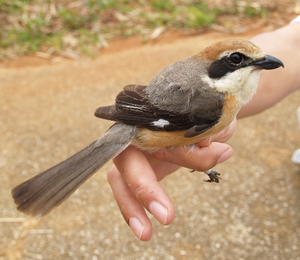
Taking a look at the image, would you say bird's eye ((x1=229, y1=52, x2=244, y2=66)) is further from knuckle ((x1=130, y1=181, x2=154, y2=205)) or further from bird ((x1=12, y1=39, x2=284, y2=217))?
knuckle ((x1=130, y1=181, x2=154, y2=205))

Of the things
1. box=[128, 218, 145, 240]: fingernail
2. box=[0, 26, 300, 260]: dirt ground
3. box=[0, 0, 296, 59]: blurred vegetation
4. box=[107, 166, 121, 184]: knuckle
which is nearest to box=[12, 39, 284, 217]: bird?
box=[107, 166, 121, 184]: knuckle

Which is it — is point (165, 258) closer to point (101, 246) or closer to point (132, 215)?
point (101, 246)

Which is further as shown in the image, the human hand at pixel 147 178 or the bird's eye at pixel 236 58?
the bird's eye at pixel 236 58

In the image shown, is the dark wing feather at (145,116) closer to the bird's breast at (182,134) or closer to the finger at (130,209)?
the bird's breast at (182,134)

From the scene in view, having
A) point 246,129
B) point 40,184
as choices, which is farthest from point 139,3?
point 40,184

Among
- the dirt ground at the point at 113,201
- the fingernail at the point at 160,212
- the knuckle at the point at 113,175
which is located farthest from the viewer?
the dirt ground at the point at 113,201

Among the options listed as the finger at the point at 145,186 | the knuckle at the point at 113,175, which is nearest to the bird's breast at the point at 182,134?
the finger at the point at 145,186

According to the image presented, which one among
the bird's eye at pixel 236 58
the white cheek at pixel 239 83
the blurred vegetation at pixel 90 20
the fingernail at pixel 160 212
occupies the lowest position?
the blurred vegetation at pixel 90 20
